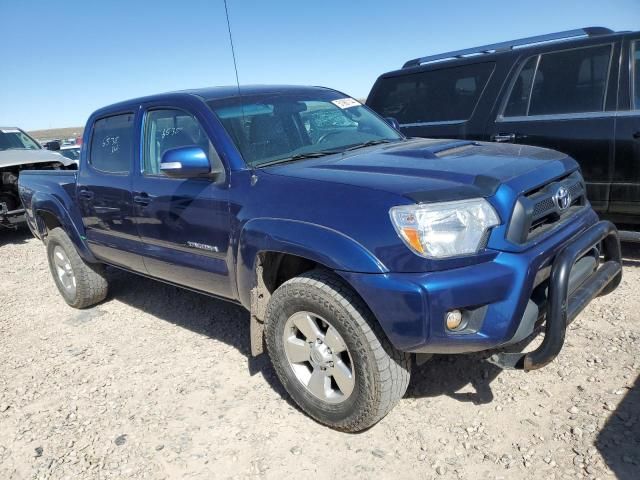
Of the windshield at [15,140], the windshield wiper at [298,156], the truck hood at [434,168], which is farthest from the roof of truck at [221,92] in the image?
the windshield at [15,140]

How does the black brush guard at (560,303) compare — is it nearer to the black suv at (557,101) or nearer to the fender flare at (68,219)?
the black suv at (557,101)

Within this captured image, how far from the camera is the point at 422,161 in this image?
8.98 ft

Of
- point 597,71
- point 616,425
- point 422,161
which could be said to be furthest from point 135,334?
point 597,71

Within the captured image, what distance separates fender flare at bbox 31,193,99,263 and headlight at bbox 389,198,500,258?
3.36 m

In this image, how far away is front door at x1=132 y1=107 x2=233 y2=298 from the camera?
3.08 meters

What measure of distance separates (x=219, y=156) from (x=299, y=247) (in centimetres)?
90

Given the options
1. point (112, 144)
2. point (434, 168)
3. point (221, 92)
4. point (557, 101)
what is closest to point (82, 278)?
point (112, 144)

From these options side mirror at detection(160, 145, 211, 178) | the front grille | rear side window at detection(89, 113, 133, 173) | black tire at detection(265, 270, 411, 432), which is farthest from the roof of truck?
the front grille

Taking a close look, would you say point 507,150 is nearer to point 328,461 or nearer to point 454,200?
point 454,200

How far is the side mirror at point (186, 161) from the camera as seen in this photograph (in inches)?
116

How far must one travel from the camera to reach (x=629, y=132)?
4191mm

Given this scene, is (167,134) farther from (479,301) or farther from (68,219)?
(479,301)

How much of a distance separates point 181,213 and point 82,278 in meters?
2.13

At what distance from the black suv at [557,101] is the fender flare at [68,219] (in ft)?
11.1
